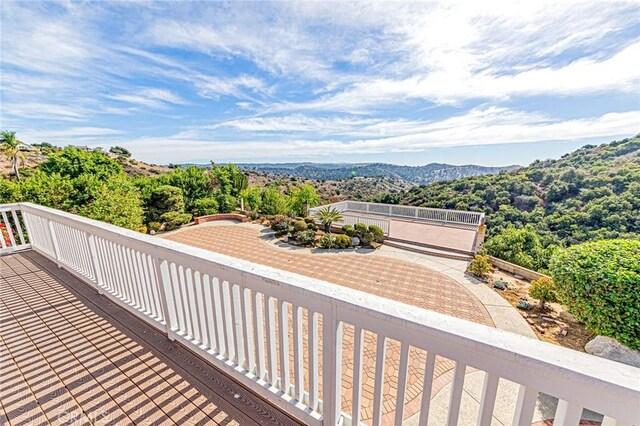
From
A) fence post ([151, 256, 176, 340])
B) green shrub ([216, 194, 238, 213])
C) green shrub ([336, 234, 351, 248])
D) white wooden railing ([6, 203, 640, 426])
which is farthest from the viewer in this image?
green shrub ([216, 194, 238, 213])

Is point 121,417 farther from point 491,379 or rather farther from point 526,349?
point 526,349

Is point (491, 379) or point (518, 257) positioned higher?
point (491, 379)

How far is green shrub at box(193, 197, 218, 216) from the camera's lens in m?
13.6

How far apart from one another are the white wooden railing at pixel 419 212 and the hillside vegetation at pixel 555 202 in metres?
1.27

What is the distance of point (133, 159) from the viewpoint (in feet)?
140

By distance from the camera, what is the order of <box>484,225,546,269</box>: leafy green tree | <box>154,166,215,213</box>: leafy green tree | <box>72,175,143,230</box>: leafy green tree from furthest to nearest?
1. <box>154,166,215,213</box>: leafy green tree
2. <box>72,175,143,230</box>: leafy green tree
3. <box>484,225,546,269</box>: leafy green tree

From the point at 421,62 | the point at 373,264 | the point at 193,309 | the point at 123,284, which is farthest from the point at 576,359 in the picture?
the point at 421,62

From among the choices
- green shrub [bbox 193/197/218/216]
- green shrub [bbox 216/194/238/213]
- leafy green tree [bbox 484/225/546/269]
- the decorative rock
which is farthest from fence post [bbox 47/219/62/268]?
green shrub [bbox 216/194/238/213]

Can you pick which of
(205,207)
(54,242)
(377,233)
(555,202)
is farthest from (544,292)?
(555,202)

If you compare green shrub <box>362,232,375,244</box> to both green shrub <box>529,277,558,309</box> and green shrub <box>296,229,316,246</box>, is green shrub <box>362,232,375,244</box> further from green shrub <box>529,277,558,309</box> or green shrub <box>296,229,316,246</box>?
green shrub <box>529,277,558,309</box>

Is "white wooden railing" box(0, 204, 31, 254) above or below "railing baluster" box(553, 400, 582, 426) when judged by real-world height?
below

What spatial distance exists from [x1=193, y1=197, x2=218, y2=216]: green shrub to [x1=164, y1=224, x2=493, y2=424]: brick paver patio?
3732 millimetres

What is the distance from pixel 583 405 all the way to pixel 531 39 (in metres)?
6.60

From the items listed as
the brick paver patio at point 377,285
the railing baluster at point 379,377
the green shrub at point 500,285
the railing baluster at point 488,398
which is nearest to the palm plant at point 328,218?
the brick paver patio at point 377,285
